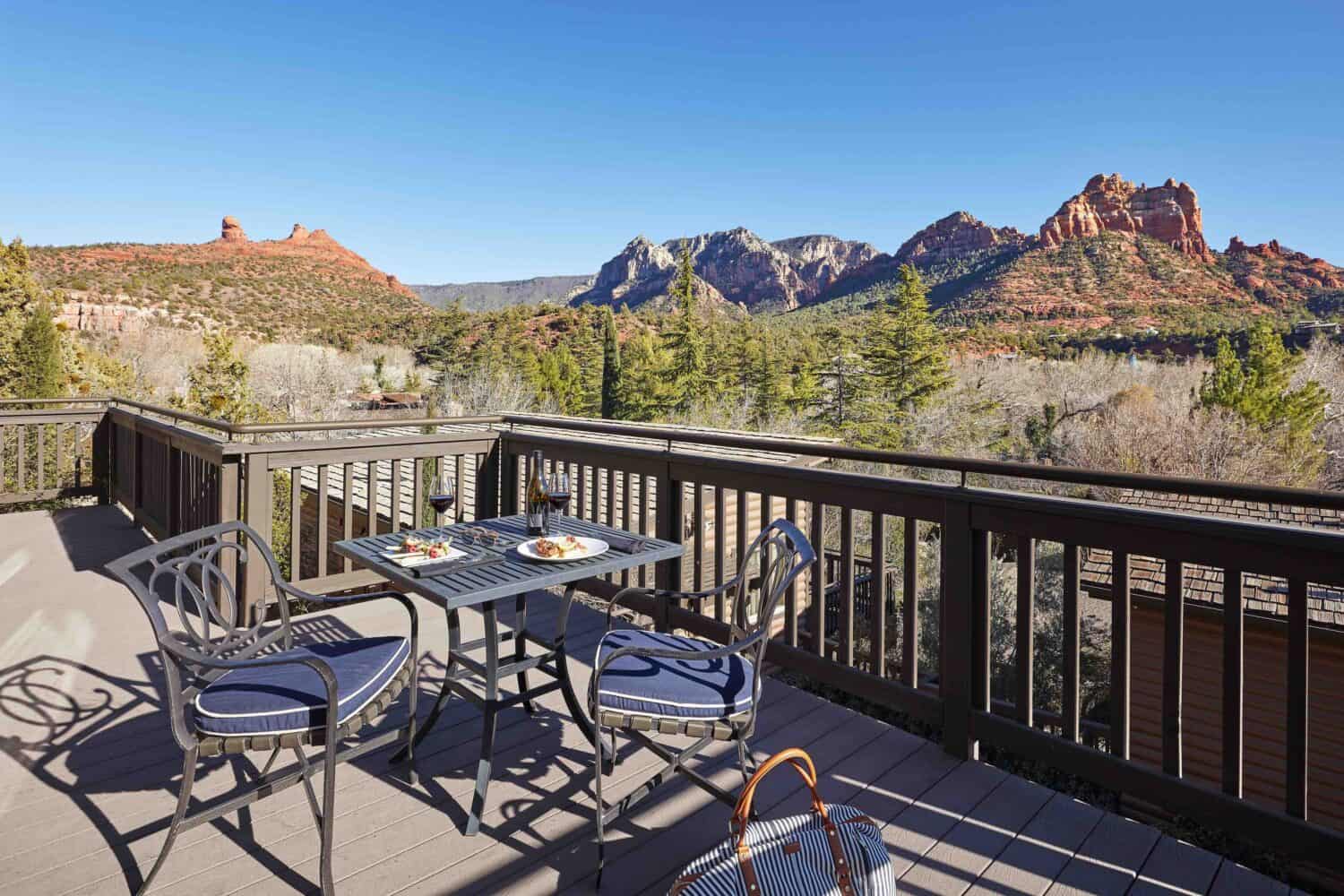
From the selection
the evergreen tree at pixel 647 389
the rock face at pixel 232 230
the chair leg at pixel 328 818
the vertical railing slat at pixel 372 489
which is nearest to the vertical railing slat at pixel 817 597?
the chair leg at pixel 328 818

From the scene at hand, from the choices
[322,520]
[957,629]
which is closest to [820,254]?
[322,520]

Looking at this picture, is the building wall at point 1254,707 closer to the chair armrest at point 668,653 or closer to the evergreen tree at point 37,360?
the chair armrest at point 668,653

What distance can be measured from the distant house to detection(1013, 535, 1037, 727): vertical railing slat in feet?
15.0

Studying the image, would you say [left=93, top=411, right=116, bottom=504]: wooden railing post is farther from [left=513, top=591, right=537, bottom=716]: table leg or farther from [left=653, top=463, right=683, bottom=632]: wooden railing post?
[left=513, top=591, right=537, bottom=716]: table leg

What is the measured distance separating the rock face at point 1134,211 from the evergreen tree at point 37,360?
58.6m

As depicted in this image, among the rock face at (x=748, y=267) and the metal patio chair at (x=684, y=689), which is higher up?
the rock face at (x=748, y=267)

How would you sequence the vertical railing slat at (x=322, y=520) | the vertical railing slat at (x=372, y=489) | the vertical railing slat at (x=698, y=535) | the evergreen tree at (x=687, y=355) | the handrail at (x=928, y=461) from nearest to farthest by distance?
the handrail at (x=928, y=461) → the vertical railing slat at (x=698, y=535) → the vertical railing slat at (x=322, y=520) → the vertical railing slat at (x=372, y=489) → the evergreen tree at (x=687, y=355)

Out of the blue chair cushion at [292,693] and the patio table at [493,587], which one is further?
the patio table at [493,587]

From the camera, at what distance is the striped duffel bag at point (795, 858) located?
50.3 inches

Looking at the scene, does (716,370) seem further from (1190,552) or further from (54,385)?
(1190,552)

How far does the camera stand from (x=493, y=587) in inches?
79.4

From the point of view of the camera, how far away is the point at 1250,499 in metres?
1.77

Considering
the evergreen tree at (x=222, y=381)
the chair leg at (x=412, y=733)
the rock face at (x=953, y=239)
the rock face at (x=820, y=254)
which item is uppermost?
the rock face at (x=820, y=254)

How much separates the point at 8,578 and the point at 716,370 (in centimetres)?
3307
